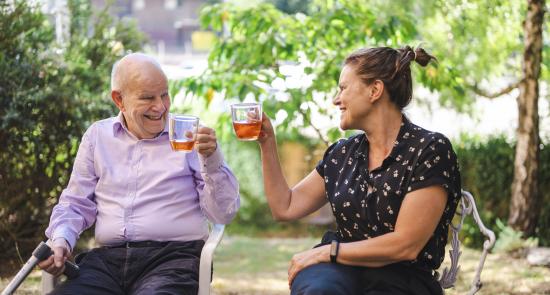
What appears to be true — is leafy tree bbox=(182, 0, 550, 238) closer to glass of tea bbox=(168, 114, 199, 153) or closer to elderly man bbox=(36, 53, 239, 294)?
elderly man bbox=(36, 53, 239, 294)

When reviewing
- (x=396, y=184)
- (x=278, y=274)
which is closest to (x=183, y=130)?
(x=396, y=184)

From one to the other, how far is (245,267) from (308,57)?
2.38 meters

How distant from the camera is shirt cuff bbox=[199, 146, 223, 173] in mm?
2961

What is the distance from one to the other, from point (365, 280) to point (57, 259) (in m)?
1.12

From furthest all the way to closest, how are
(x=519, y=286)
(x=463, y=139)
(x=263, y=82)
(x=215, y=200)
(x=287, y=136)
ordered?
(x=287, y=136), (x=463, y=139), (x=519, y=286), (x=263, y=82), (x=215, y=200)

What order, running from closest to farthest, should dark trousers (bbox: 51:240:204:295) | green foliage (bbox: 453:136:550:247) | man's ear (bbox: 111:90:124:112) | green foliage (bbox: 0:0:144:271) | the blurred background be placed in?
dark trousers (bbox: 51:240:204:295) < man's ear (bbox: 111:90:124:112) < green foliage (bbox: 0:0:144:271) < the blurred background < green foliage (bbox: 453:136:550:247)

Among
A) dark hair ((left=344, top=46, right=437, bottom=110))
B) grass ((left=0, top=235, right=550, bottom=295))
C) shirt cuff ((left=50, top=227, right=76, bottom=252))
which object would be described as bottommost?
grass ((left=0, top=235, right=550, bottom=295))

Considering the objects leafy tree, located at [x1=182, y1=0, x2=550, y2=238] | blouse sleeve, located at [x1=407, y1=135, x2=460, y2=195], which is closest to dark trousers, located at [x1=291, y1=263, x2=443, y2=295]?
blouse sleeve, located at [x1=407, y1=135, x2=460, y2=195]

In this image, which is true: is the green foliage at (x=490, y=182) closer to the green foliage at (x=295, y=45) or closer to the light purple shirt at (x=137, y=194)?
the green foliage at (x=295, y=45)

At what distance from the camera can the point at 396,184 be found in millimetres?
2715

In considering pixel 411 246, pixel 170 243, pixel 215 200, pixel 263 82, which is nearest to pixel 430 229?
pixel 411 246

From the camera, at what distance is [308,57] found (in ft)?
18.3

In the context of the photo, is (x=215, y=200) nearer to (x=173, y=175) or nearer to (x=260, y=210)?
(x=173, y=175)

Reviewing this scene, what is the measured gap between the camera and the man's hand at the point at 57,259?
9.27 feet
